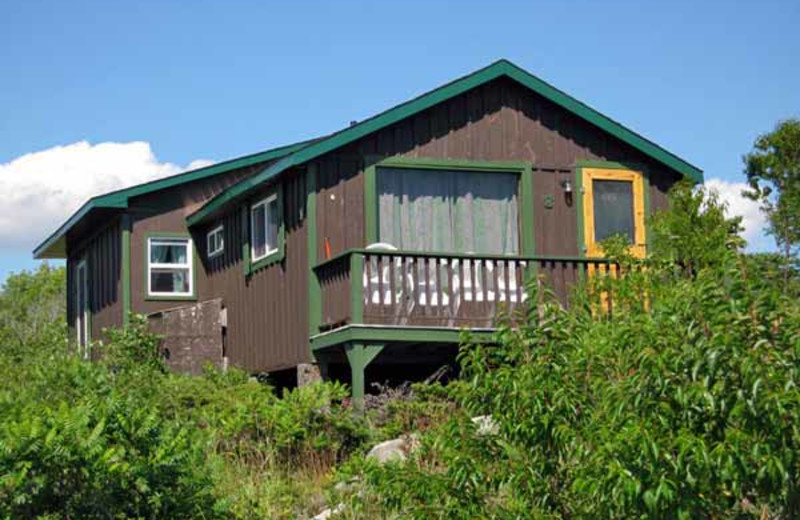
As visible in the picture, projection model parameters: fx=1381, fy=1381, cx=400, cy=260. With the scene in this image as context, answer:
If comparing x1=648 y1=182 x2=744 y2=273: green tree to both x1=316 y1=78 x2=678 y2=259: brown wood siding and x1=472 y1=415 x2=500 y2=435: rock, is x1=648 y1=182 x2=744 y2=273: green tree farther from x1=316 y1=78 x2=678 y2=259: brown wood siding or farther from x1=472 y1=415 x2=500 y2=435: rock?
x1=472 y1=415 x2=500 y2=435: rock

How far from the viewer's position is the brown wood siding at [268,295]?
1856cm

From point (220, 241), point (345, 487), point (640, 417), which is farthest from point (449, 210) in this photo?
point (640, 417)

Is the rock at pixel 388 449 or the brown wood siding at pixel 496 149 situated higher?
the brown wood siding at pixel 496 149

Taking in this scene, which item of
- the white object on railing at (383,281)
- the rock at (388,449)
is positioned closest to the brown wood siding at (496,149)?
the white object on railing at (383,281)

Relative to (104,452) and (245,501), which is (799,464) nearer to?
(104,452)

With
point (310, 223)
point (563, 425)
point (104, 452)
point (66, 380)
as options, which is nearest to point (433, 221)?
point (310, 223)

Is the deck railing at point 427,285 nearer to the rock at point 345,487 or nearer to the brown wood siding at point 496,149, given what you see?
the brown wood siding at point 496,149

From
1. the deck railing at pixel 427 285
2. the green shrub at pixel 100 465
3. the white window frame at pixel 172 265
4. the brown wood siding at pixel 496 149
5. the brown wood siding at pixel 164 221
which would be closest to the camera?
the green shrub at pixel 100 465

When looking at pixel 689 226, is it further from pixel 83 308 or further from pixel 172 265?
pixel 83 308

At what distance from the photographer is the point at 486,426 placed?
9609 millimetres

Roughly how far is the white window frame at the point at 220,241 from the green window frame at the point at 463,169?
16.4ft

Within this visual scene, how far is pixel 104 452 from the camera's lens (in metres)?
10.7

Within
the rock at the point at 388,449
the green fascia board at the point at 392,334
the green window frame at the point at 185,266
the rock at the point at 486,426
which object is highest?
the green window frame at the point at 185,266

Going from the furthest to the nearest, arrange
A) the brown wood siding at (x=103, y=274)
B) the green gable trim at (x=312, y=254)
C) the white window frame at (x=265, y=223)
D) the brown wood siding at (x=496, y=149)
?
1. the brown wood siding at (x=103, y=274)
2. the white window frame at (x=265, y=223)
3. the brown wood siding at (x=496, y=149)
4. the green gable trim at (x=312, y=254)
